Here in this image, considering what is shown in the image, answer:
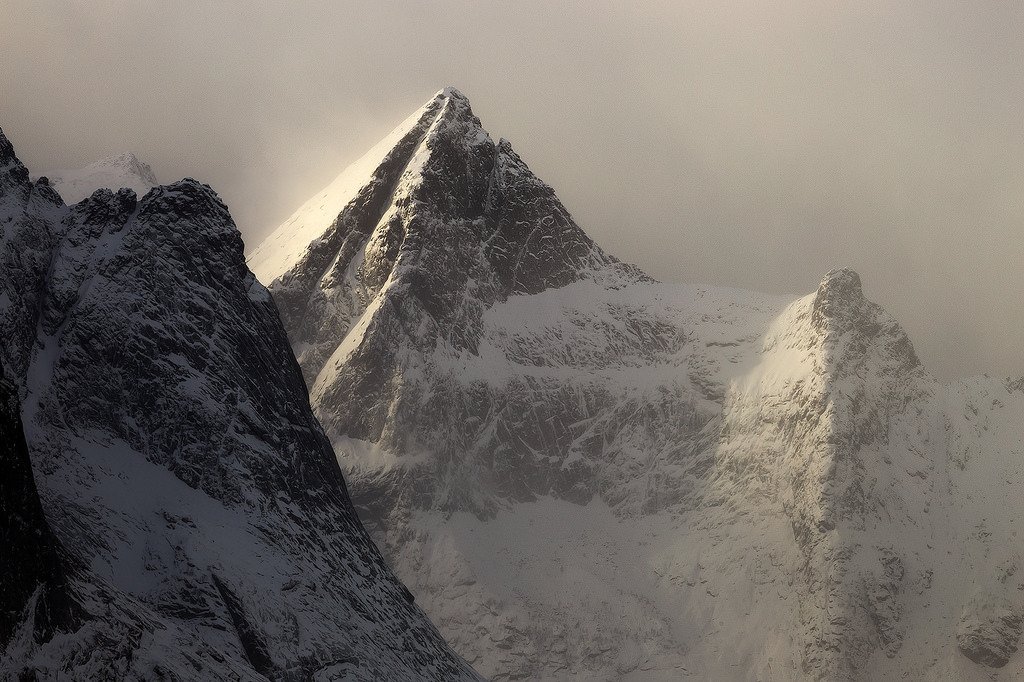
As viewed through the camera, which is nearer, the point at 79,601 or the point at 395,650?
the point at 79,601

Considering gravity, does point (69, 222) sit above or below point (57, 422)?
above

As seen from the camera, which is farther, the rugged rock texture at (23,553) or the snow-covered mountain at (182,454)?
the snow-covered mountain at (182,454)

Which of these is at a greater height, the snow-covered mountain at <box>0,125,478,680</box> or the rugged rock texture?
the snow-covered mountain at <box>0,125,478,680</box>

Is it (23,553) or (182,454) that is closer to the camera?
(23,553)

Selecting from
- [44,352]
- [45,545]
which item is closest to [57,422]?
[44,352]

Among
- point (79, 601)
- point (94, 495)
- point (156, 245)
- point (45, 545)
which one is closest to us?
point (45, 545)

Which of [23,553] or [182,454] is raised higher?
[182,454]

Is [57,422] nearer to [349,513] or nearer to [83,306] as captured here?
[83,306]

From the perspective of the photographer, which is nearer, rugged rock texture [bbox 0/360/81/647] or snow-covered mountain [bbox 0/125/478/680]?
rugged rock texture [bbox 0/360/81/647]
